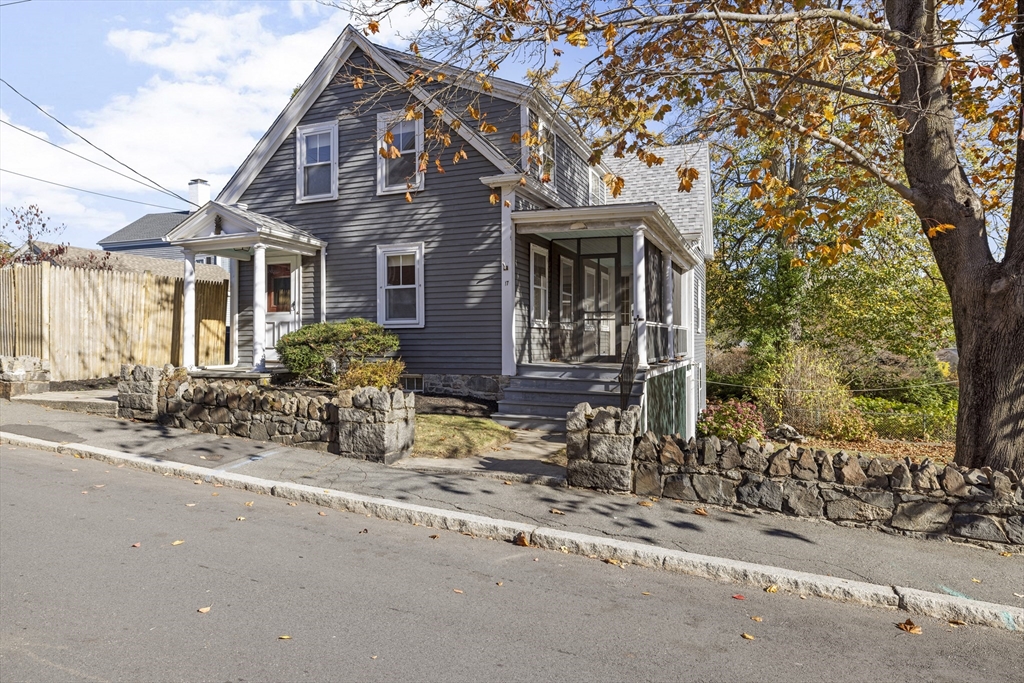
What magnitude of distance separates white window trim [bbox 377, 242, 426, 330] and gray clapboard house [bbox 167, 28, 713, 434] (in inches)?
1.3

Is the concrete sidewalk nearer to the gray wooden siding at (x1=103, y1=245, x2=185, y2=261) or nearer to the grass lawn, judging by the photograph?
the grass lawn

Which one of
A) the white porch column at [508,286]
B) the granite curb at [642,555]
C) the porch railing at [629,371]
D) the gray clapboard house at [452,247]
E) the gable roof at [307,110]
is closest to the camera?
the granite curb at [642,555]

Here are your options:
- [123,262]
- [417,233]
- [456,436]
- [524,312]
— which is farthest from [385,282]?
[123,262]

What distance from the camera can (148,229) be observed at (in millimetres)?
39812

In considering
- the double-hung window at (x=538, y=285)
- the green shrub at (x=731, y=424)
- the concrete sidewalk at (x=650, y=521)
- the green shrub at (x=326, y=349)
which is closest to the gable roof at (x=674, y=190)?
the double-hung window at (x=538, y=285)

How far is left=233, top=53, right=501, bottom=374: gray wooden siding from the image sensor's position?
14.4 metres

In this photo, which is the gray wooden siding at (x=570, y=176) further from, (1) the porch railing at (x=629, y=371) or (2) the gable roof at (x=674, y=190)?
Result: (1) the porch railing at (x=629, y=371)

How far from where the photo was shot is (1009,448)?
23.9 ft

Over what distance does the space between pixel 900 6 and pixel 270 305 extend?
46.2 feet

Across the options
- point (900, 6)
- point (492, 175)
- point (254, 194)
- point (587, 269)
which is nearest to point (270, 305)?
point (254, 194)

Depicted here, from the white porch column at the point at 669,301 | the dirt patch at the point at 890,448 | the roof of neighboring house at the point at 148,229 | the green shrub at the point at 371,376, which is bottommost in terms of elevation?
the dirt patch at the point at 890,448

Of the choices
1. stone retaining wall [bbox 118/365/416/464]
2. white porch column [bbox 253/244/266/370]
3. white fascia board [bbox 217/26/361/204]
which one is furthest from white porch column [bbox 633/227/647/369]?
white fascia board [bbox 217/26/361/204]

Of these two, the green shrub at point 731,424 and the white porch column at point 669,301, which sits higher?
the white porch column at point 669,301

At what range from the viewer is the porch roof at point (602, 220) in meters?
12.9
